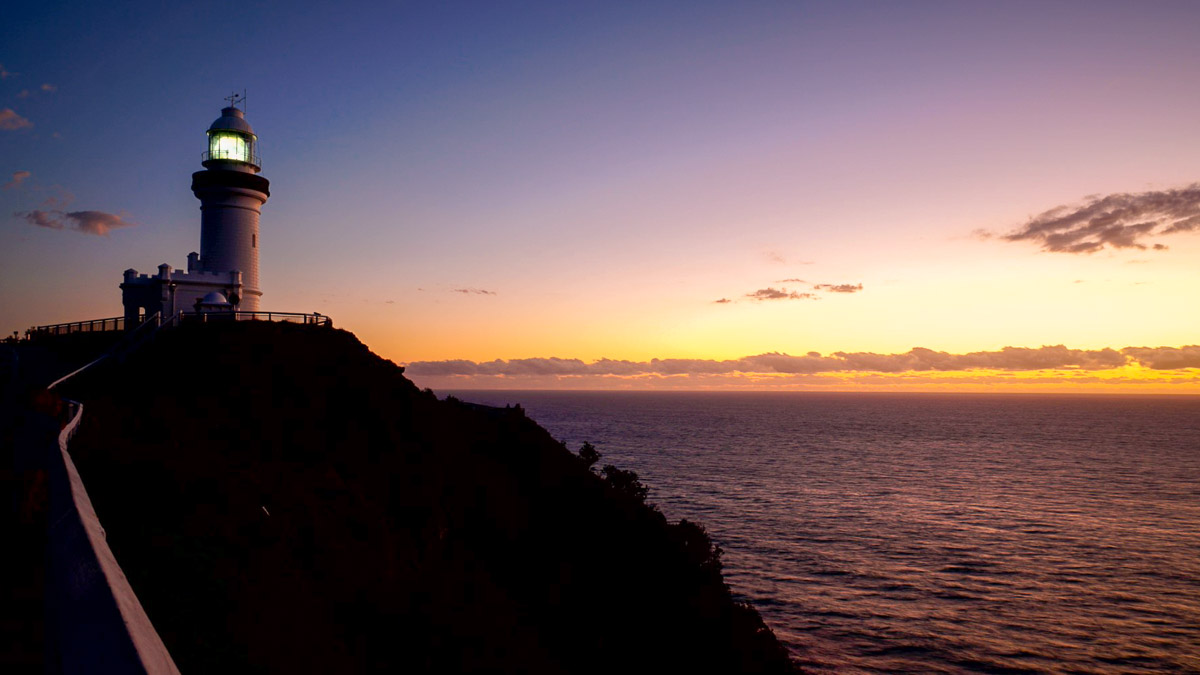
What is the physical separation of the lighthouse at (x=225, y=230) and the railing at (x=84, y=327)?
124 inches

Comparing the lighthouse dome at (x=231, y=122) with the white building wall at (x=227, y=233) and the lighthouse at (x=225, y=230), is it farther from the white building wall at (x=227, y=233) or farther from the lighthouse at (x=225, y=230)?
the white building wall at (x=227, y=233)

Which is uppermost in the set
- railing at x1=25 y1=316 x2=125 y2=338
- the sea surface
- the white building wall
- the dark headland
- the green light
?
the green light

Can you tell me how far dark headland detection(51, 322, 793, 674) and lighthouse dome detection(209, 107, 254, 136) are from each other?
63.6 feet

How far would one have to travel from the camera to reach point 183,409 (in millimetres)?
26047

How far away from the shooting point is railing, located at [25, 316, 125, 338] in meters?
39.8

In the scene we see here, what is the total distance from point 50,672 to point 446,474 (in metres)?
25.1

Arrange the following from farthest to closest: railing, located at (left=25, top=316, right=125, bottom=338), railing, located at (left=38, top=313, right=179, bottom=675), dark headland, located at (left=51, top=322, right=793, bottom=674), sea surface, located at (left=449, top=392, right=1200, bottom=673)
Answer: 1. railing, located at (left=25, top=316, right=125, bottom=338)
2. sea surface, located at (left=449, top=392, right=1200, bottom=673)
3. dark headland, located at (left=51, top=322, right=793, bottom=674)
4. railing, located at (left=38, top=313, right=179, bottom=675)

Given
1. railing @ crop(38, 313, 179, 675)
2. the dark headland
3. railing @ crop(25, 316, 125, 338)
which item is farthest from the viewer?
railing @ crop(25, 316, 125, 338)

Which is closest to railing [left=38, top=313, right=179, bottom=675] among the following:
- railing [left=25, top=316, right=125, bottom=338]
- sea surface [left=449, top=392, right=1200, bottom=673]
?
sea surface [left=449, top=392, right=1200, bottom=673]

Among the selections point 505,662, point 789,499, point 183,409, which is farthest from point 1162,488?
point 183,409

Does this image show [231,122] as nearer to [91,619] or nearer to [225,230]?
[225,230]

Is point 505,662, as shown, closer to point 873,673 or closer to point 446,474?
point 446,474

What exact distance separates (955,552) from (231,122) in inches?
2231

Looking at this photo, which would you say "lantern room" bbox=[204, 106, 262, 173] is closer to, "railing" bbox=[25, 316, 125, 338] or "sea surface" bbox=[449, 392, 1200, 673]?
"railing" bbox=[25, 316, 125, 338]
